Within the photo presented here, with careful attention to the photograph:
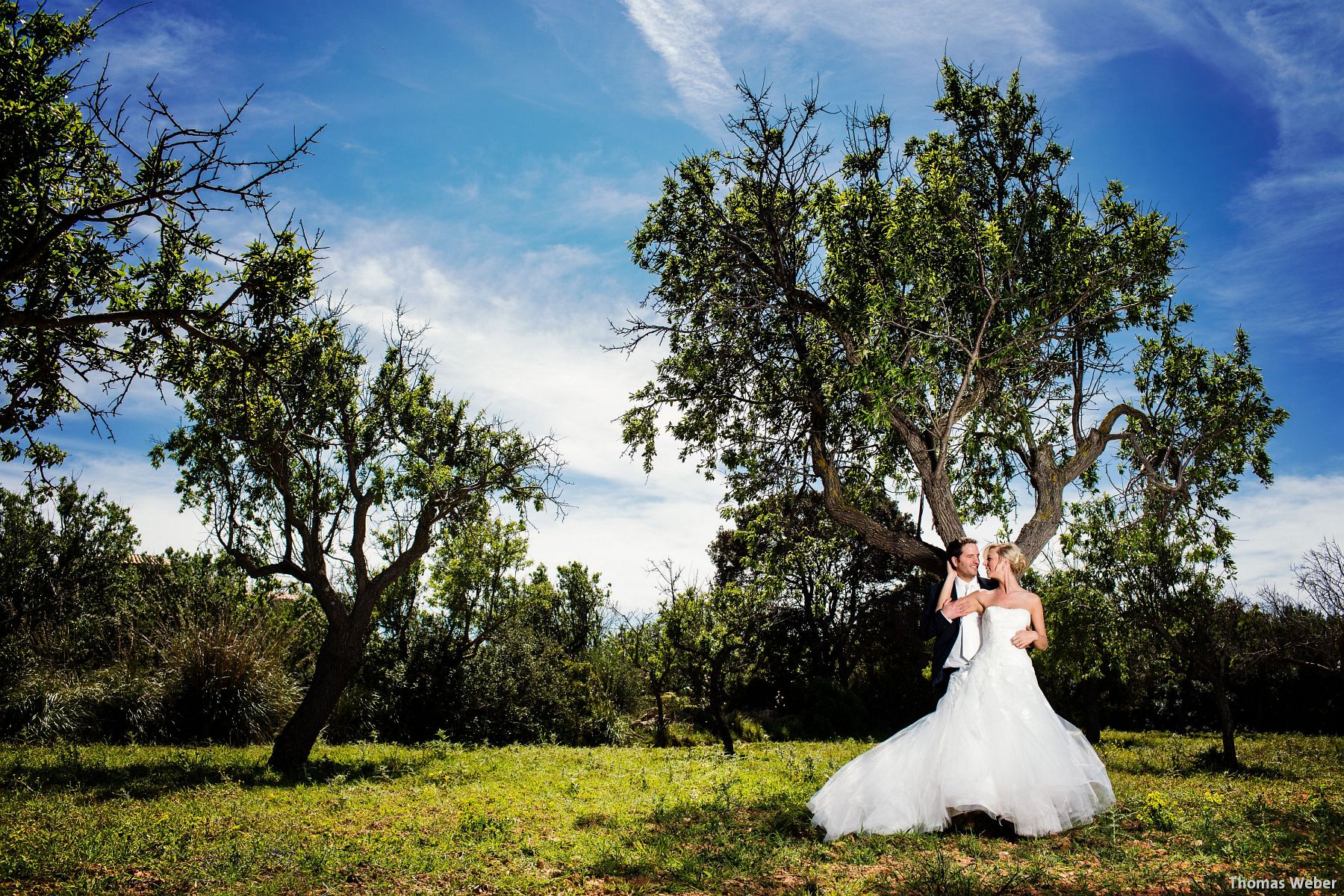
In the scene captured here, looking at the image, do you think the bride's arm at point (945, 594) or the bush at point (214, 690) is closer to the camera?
the bride's arm at point (945, 594)

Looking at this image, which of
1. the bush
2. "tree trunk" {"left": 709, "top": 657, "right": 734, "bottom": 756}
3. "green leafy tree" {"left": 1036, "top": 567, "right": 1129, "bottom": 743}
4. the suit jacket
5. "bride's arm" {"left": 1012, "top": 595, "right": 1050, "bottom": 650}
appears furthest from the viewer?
"green leafy tree" {"left": 1036, "top": 567, "right": 1129, "bottom": 743}

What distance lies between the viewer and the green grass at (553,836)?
5719 mm

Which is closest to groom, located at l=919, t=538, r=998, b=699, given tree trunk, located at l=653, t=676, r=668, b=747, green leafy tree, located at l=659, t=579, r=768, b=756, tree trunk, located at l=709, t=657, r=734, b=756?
green leafy tree, located at l=659, t=579, r=768, b=756

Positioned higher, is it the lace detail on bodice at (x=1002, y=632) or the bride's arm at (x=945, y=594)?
the bride's arm at (x=945, y=594)

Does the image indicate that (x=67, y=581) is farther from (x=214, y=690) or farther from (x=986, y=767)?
(x=986, y=767)

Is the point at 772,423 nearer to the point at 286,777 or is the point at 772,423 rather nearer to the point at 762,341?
the point at 762,341

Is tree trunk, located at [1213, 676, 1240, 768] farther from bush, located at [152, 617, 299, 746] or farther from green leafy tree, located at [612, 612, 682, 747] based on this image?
bush, located at [152, 617, 299, 746]

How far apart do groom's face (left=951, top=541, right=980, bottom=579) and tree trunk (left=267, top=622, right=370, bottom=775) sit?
1073 cm

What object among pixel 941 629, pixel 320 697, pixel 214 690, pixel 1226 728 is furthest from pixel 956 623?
pixel 214 690

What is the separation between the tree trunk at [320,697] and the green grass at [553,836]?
360 millimetres

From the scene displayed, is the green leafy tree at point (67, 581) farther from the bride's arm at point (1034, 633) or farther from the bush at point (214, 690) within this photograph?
the bride's arm at point (1034, 633)

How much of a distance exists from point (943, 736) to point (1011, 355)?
6003mm

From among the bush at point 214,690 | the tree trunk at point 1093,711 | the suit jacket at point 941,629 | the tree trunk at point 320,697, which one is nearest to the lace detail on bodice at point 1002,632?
the suit jacket at point 941,629

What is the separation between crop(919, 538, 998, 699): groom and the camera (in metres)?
7.64
